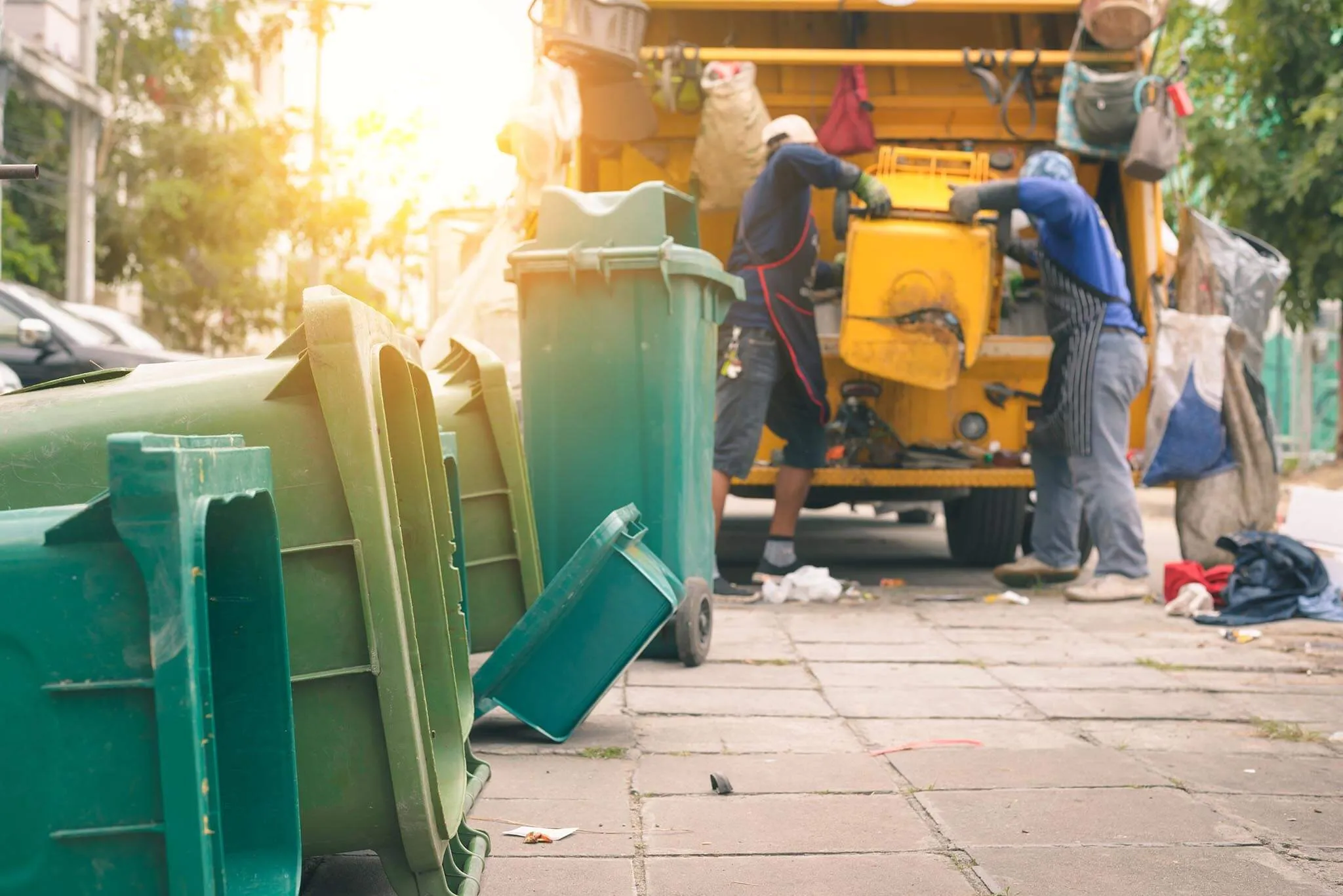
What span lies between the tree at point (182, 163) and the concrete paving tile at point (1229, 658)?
53.2ft

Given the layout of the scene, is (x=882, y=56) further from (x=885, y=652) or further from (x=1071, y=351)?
(x=885, y=652)

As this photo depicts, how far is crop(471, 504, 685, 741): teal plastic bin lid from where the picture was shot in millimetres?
3600

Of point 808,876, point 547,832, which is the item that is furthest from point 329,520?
point 808,876

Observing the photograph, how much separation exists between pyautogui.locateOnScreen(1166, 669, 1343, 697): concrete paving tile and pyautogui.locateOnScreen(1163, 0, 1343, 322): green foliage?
9.47 metres

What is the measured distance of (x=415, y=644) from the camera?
2.42 meters

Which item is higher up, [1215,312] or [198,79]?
[198,79]

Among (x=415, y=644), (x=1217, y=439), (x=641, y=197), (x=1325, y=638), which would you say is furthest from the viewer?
(x=1217, y=439)

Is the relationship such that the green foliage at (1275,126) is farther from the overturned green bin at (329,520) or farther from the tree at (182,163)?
the overturned green bin at (329,520)

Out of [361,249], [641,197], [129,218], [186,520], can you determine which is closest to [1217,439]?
[641,197]

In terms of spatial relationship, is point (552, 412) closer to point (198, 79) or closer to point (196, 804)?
point (196, 804)

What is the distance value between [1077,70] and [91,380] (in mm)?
6023

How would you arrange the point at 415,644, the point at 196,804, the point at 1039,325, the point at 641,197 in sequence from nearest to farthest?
the point at 196,804
the point at 415,644
the point at 641,197
the point at 1039,325

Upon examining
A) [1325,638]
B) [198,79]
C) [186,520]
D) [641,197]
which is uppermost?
[198,79]

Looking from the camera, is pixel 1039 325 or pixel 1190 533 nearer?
pixel 1190 533
